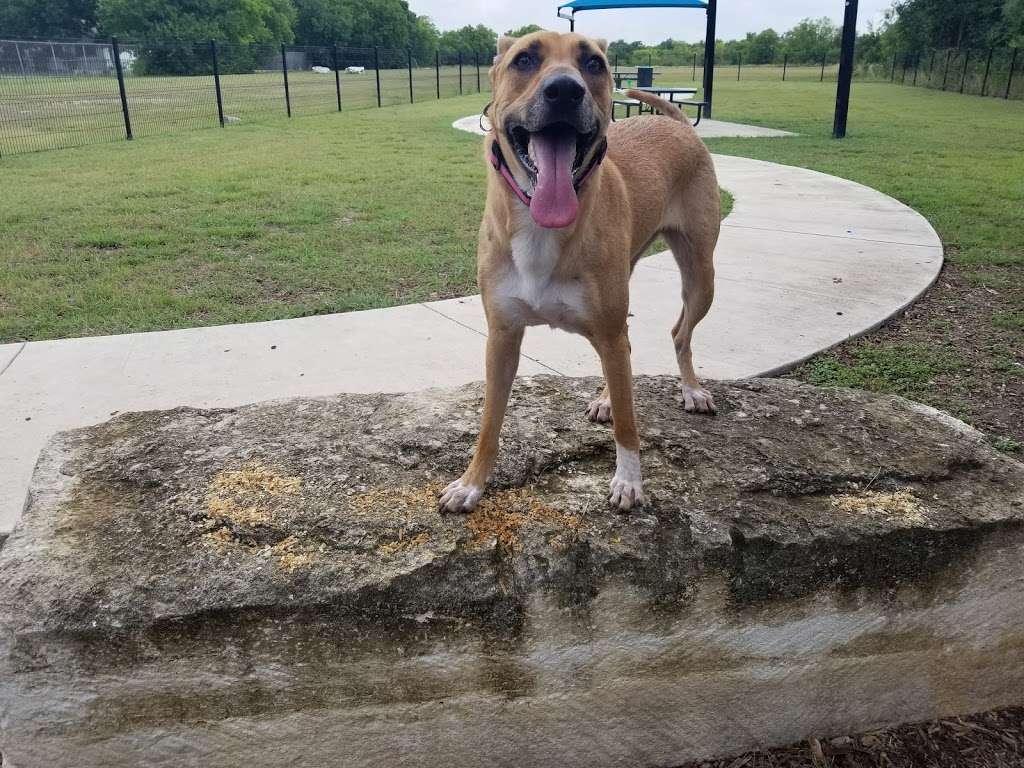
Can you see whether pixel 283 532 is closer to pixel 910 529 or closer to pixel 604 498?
pixel 604 498

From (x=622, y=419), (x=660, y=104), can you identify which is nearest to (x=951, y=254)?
(x=660, y=104)

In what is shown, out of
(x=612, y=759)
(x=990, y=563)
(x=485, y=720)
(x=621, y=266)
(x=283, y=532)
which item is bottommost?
(x=612, y=759)

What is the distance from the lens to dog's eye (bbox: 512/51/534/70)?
2.25 m

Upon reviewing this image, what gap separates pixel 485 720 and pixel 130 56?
2473cm

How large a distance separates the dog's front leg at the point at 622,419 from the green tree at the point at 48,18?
80.7 meters

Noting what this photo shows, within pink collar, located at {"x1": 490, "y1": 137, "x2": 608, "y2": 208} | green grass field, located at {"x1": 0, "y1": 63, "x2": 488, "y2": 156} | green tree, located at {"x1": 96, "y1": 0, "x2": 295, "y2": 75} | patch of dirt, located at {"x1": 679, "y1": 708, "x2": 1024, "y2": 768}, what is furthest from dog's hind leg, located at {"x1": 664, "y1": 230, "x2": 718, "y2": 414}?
green tree, located at {"x1": 96, "y1": 0, "x2": 295, "y2": 75}

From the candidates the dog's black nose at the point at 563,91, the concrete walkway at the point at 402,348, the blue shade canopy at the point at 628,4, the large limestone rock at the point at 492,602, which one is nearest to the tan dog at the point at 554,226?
the dog's black nose at the point at 563,91

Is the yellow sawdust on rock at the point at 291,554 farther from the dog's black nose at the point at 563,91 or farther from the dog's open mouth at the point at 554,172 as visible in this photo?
the dog's black nose at the point at 563,91

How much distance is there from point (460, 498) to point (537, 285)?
0.74 meters

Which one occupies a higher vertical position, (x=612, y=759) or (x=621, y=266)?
(x=621, y=266)

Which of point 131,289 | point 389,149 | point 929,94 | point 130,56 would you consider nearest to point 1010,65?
point 929,94

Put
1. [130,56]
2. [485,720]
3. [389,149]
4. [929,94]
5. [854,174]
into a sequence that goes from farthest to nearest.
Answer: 1. [929,94]
2. [130,56]
3. [389,149]
4. [854,174]
5. [485,720]

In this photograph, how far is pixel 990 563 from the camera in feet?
8.20

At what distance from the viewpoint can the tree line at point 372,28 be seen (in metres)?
39.9
